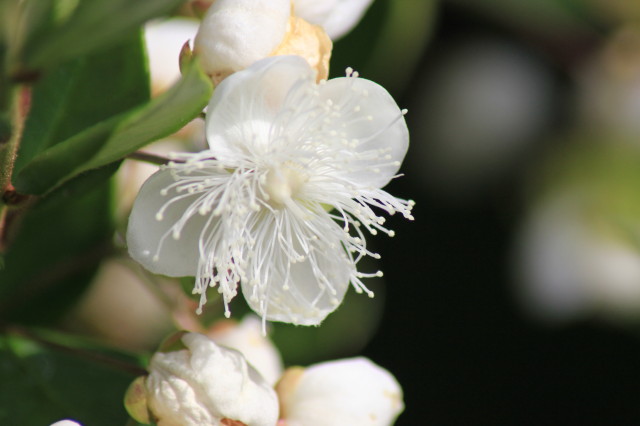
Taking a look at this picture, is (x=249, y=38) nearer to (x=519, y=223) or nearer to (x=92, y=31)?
(x=92, y=31)

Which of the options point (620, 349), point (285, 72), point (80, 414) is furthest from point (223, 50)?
point (620, 349)

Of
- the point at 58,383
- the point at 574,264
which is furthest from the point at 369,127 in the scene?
the point at 574,264

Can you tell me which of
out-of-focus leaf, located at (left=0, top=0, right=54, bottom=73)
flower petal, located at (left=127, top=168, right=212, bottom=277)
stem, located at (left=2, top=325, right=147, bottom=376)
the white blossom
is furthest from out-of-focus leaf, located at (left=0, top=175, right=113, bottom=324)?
the white blossom

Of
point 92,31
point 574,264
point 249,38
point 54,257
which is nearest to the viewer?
point 92,31

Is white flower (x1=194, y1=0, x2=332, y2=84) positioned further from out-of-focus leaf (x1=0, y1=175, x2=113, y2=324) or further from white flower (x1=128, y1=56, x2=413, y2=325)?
out-of-focus leaf (x1=0, y1=175, x2=113, y2=324)

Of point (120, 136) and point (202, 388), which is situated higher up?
point (120, 136)

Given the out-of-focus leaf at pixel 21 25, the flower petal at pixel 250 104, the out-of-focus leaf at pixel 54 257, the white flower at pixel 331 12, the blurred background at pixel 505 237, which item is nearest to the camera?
the out-of-focus leaf at pixel 21 25

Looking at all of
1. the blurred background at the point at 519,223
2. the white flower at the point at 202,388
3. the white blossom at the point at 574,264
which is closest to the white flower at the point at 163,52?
the white flower at the point at 202,388

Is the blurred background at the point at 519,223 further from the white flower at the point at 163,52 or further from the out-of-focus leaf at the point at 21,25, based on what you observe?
the out-of-focus leaf at the point at 21,25
